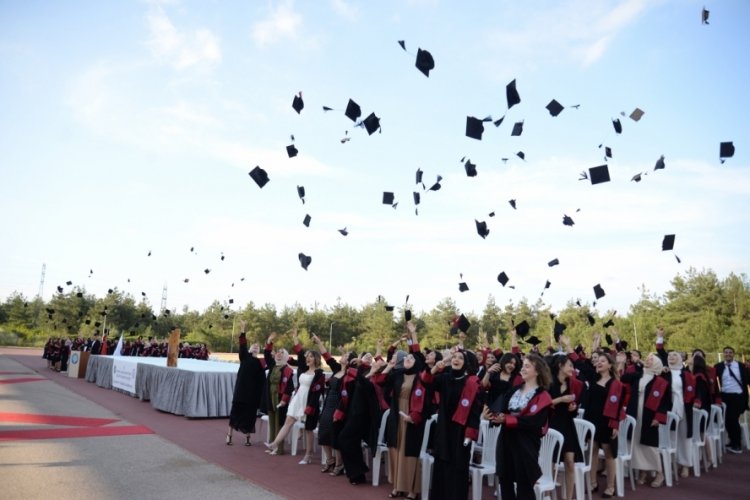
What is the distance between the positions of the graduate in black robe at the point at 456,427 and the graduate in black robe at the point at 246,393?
14.5 ft

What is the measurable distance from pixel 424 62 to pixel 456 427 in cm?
550

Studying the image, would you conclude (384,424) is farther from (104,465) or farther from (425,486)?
(104,465)

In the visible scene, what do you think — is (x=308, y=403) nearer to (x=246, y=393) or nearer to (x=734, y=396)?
(x=246, y=393)

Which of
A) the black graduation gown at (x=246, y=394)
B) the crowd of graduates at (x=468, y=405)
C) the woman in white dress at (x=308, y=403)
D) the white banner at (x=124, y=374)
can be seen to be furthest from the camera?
the white banner at (x=124, y=374)

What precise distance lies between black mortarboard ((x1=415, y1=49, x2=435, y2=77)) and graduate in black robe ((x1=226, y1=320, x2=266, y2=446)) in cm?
506

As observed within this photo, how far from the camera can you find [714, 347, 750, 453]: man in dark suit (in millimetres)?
9602

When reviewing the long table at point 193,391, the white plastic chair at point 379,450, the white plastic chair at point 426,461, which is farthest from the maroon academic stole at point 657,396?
the long table at point 193,391

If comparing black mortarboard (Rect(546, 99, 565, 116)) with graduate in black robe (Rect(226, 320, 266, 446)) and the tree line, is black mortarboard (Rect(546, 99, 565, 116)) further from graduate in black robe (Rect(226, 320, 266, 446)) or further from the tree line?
the tree line

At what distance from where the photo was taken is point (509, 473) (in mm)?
4371

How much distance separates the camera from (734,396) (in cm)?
959

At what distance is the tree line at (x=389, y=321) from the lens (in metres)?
32.8

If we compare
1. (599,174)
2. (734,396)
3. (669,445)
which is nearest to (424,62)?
(599,174)

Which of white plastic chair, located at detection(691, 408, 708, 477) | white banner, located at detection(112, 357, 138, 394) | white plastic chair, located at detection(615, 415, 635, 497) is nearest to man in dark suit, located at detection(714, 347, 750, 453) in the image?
white plastic chair, located at detection(691, 408, 708, 477)

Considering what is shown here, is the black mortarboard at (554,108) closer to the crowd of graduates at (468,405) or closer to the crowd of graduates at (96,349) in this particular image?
the crowd of graduates at (468,405)
